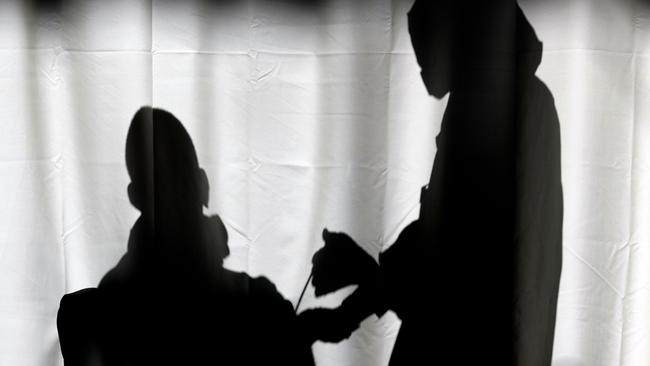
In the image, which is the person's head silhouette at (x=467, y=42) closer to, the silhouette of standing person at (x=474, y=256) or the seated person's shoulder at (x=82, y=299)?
the silhouette of standing person at (x=474, y=256)

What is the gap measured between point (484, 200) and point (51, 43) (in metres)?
1.04

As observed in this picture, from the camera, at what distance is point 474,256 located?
1.42 metres

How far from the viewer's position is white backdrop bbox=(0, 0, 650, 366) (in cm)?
137

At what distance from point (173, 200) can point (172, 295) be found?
217 mm

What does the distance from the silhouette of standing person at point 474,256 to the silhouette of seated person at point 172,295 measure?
0.12 m

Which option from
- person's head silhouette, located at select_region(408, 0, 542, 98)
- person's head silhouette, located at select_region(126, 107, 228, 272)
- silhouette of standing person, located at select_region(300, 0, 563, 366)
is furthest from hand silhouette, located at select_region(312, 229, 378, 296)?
person's head silhouette, located at select_region(408, 0, 542, 98)

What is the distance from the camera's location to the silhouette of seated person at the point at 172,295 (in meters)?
1.39

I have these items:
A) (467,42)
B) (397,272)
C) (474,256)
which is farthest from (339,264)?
(467,42)

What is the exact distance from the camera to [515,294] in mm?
1419

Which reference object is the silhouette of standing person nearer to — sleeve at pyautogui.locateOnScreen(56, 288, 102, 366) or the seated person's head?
the seated person's head

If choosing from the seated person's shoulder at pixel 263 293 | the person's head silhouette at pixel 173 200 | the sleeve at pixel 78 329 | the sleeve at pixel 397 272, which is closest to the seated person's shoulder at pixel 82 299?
the sleeve at pixel 78 329

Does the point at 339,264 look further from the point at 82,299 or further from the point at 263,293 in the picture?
the point at 82,299

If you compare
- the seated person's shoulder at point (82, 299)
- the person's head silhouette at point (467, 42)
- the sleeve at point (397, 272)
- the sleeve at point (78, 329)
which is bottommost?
the sleeve at point (78, 329)

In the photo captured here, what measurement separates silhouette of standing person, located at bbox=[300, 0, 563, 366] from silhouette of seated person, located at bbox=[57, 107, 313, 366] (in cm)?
12
